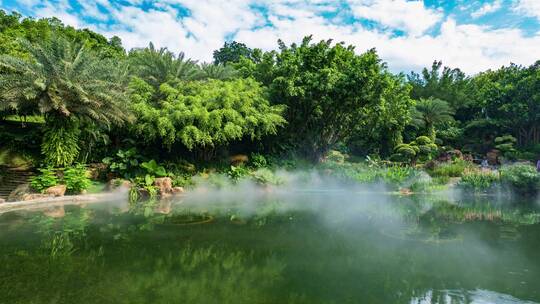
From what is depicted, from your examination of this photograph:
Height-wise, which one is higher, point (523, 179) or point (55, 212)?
point (523, 179)

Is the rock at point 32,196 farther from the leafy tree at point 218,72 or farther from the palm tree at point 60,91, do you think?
the leafy tree at point 218,72

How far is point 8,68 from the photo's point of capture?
1354 cm

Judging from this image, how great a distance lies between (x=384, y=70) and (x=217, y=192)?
11.8 meters

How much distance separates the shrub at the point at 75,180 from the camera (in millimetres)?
13250

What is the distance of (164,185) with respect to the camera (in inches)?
588

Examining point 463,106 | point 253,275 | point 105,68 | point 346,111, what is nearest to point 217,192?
point 105,68

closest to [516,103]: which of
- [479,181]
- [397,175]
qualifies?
[479,181]

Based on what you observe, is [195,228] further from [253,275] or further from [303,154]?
[303,154]

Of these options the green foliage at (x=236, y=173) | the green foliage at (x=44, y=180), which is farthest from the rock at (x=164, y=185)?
the green foliage at (x=44, y=180)

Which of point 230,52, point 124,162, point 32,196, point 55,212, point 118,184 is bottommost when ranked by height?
point 55,212

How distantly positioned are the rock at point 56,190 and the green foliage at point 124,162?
2795 mm

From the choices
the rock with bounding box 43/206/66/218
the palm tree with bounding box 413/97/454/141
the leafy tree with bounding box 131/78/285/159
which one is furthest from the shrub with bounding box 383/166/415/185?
the rock with bounding box 43/206/66/218

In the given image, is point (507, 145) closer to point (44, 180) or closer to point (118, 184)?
point (118, 184)

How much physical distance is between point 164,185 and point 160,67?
6.88 metres
